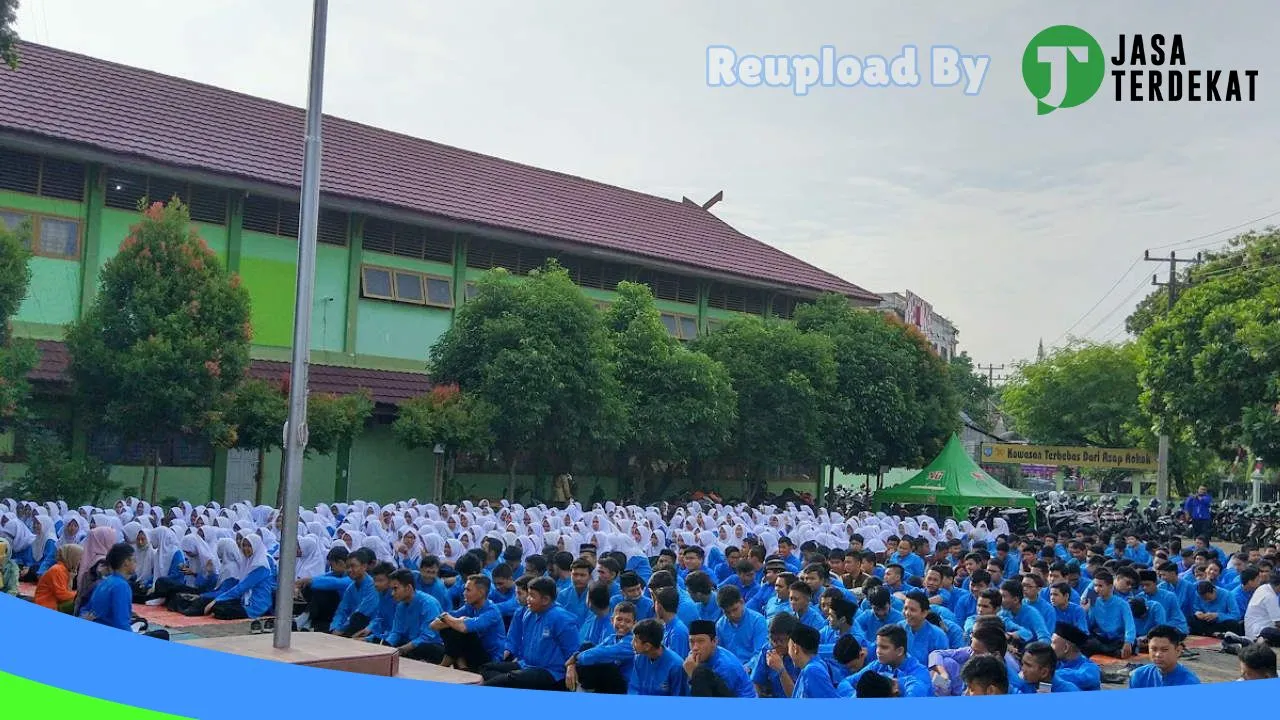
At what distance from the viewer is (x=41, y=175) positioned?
16.3 m

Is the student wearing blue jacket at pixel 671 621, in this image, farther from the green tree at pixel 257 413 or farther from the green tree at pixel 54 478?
the green tree at pixel 54 478

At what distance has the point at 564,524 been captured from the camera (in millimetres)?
14773

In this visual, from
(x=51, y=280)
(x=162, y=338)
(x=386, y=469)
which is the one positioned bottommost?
(x=386, y=469)

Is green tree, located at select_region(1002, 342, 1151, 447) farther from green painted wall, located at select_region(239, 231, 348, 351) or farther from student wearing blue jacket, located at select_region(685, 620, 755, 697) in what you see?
student wearing blue jacket, located at select_region(685, 620, 755, 697)

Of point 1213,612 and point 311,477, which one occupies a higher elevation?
point 311,477

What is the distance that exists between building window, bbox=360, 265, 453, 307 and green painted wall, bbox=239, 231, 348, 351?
0.46 metres

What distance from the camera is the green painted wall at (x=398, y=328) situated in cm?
1939

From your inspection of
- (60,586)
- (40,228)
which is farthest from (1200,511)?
(60,586)

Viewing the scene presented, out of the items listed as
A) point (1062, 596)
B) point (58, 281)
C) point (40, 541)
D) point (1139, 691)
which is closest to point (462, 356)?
point (58, 281)

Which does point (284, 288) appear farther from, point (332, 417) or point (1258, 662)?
point (1258, 662)

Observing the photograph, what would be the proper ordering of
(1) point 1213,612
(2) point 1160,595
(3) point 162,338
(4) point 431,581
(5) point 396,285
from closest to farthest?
(4) point 431,581 → (2) point 1160,595 → (1) point 1213,612 → (3) point 162,338 → (5) point 396,285

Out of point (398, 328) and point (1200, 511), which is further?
point (1200, 511)

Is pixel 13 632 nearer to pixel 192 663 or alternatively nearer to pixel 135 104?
pixel 192 663

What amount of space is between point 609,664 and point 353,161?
14.6 meters
